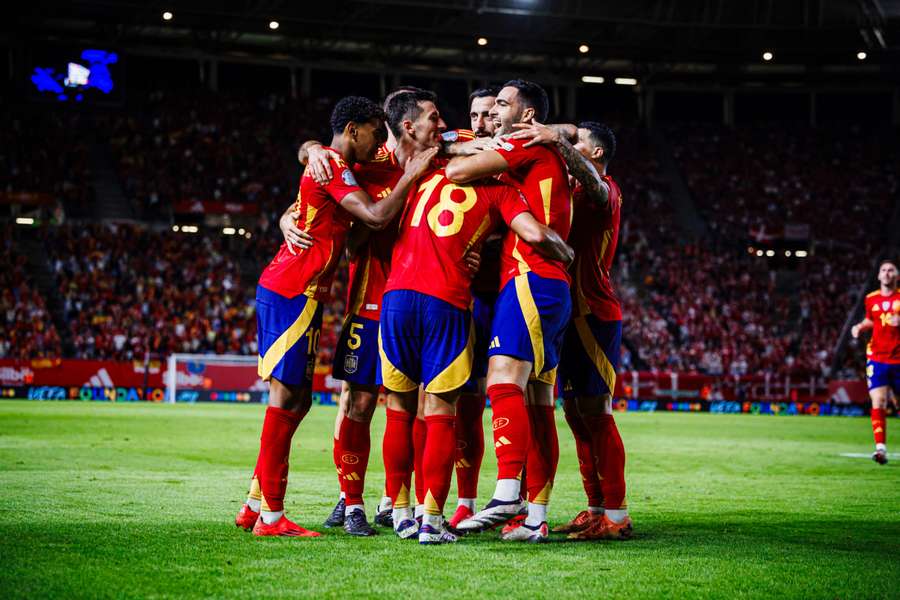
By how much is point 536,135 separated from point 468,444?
221 cm

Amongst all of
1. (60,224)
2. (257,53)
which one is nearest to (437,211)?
(60,224)


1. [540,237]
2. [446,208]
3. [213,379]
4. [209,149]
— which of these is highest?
[209,149]

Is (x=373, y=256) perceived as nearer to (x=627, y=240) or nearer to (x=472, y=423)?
(x=472, y=423)

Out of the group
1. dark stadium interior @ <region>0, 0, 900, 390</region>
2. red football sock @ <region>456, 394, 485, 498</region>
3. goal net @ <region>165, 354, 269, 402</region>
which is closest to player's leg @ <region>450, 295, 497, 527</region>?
red football sock @ <region>456, 394, 485, 498</region>

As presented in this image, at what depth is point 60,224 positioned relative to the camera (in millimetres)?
35625

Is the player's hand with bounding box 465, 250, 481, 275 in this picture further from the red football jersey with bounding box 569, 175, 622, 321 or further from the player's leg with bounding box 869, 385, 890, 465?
the player's leg with bounding box 869, 385, 890, 465

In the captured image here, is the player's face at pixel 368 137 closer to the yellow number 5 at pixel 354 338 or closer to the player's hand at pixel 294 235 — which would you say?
the player's hand at pixel 294 235

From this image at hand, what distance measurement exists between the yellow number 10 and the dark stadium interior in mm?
24829

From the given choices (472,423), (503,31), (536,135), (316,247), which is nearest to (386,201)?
(316,247)

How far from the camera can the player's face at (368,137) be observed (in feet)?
22.7

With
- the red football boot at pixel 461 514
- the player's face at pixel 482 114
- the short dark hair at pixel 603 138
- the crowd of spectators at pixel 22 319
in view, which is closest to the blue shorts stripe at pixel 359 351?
the red football boot at pixel 461 514

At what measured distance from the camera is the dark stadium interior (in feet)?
114

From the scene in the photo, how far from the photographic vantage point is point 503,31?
139 ft

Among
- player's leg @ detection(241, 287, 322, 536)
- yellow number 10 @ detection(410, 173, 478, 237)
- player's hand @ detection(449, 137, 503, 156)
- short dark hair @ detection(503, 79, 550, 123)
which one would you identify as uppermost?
short dark hair @ detection(503, 79, 550, 123)
